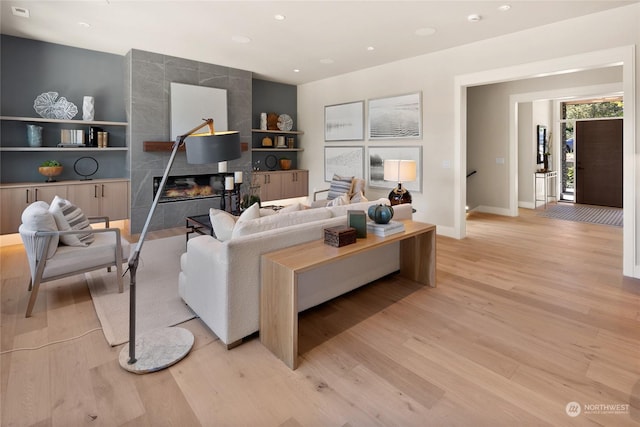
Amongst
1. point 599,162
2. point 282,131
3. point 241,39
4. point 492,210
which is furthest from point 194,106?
point 599,162

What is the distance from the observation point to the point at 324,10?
3793 mm

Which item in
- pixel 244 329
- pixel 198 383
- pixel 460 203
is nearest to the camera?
pixel 198 383

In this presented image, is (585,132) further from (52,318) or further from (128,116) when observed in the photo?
(52,318)

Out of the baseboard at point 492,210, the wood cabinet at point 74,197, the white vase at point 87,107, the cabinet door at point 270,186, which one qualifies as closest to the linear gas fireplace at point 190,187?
the wood cabinet at point 74,197

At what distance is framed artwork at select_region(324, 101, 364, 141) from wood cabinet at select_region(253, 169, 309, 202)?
1.06 metres

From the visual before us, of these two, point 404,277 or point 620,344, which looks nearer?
point 620,344

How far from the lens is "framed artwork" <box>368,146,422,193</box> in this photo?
18.6ft

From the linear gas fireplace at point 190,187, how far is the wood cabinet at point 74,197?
1.81ft

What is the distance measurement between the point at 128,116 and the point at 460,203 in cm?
528

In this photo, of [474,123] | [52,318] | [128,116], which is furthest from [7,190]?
[474,123]

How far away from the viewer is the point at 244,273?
2.27 metres

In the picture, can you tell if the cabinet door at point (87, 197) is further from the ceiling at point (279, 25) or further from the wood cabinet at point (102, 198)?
the ceiling at point (279, 25)

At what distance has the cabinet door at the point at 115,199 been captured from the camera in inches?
203

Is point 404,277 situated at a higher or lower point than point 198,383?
higher
